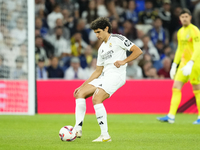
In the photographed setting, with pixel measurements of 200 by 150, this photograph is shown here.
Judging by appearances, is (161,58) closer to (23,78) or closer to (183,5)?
(183,5)

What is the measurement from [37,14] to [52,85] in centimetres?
394

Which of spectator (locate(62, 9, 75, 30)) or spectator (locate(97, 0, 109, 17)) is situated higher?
spectator (locate(97, 0, 109, 17))

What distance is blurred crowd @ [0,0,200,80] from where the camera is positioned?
12.5 metres

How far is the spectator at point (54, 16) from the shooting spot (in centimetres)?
1371

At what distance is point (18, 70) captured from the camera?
1018 centimetres

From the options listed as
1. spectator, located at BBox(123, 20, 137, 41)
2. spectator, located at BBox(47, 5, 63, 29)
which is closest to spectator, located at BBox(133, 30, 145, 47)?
spectator, located at BBox(123, 20, 137, 41)

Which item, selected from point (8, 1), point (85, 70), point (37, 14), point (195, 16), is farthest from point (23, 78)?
point (195, 16)

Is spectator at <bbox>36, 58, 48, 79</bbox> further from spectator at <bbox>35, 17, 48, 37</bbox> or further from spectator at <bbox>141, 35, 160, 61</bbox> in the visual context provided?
spectator at <bbox>141, 35, 160, 61</bbox>

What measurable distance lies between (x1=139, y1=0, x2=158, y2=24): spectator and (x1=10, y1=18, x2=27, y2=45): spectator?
5433 millimetres

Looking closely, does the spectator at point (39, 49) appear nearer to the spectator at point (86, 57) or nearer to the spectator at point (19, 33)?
the spectator at point (86, 57)

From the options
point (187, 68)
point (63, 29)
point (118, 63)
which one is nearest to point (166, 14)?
point (63, 29)

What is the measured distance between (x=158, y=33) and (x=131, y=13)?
4.15 feet

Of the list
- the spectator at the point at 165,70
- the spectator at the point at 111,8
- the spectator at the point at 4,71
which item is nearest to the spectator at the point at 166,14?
the spectator at the point at 111,8

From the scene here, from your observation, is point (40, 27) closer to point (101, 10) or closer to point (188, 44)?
point (101, 10)
